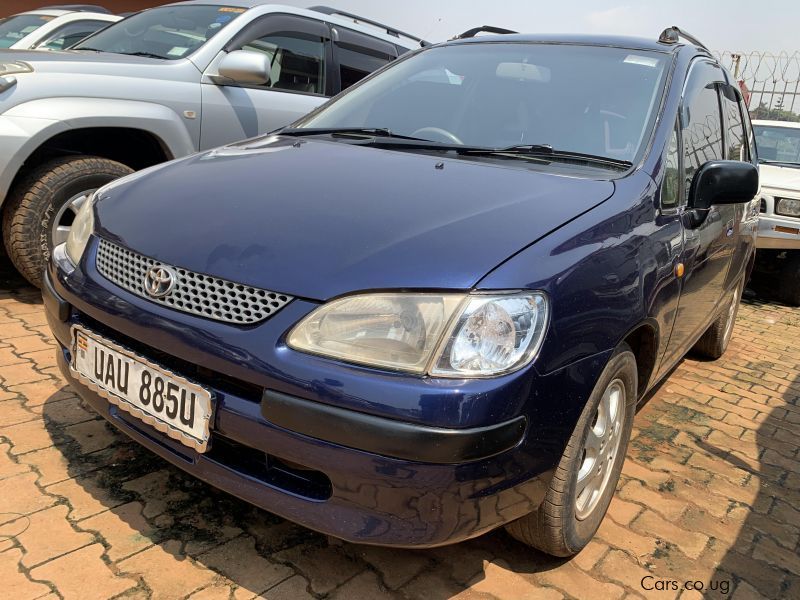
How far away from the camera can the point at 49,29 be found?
694 centimetres

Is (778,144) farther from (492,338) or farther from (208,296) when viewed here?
(208,296)

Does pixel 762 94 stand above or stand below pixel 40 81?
above

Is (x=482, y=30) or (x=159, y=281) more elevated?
(x=482, y=30)

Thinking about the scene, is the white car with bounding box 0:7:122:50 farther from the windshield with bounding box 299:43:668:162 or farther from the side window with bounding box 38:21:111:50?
the windshield with bounding box 299:43:668:162

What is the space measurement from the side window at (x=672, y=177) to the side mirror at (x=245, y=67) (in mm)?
2341

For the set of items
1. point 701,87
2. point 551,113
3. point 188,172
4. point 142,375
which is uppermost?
point 701,87

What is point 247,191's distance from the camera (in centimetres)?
204

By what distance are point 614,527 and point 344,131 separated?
6.10 ft

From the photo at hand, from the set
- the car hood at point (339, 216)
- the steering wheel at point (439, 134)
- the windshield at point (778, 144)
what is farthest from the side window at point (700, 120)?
the windshield at point (778, 144)

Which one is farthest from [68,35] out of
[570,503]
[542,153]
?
[570,503]

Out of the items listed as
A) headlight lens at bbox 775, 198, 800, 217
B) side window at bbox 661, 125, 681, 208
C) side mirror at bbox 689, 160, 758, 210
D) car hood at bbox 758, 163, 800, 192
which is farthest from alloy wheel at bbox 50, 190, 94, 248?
headlight lens at bbox 775, 198, 800, 217

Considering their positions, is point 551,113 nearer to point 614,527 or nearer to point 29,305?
point 614,527

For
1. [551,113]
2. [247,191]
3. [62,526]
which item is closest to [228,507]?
[62,526]

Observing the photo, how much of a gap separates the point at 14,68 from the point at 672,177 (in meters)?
3.18
